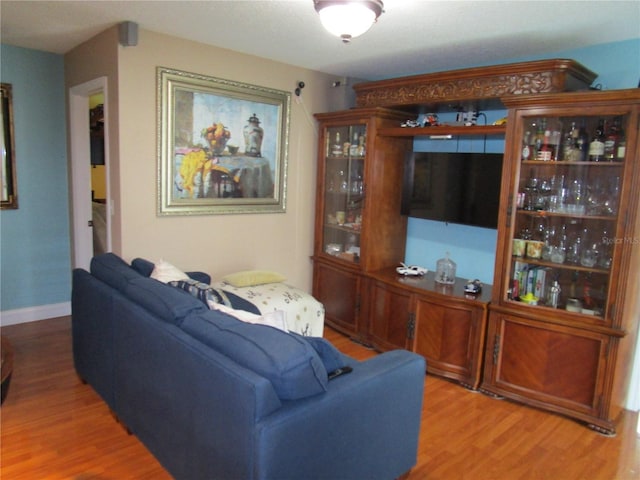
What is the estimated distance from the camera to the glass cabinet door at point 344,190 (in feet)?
13.1

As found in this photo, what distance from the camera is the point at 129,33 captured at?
9.82 feet

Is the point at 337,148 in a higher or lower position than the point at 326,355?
higher

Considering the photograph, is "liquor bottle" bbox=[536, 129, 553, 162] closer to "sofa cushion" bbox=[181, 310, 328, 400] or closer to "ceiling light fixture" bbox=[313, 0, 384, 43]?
"ceiling light fixture" bbox=[313, 0, 384, 43]

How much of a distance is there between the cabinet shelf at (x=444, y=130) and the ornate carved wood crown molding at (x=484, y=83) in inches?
7.8

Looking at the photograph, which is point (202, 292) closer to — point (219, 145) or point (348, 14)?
point (348, 14)

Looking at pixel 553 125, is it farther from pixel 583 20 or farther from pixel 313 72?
pixel 313 72

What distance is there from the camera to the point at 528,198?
300 cm

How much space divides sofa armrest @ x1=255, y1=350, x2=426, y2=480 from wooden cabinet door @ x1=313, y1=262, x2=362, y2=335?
6.16ft

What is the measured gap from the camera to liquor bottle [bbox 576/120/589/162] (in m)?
2.81

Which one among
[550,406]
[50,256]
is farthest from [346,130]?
[50,256]

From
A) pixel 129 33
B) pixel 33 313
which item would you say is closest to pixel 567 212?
pixel 129 33

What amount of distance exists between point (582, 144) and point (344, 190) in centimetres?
195

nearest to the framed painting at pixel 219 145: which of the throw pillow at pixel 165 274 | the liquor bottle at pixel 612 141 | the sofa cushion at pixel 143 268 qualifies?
the sofa cushion at pixel 143 268

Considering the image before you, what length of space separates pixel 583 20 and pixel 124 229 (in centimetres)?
323
